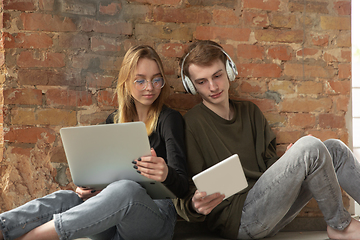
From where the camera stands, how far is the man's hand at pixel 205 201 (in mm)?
1241

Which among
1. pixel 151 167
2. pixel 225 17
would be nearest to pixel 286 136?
pixel 225 17

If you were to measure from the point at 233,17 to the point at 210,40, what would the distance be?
0.23 metres

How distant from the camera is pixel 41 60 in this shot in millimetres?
1724

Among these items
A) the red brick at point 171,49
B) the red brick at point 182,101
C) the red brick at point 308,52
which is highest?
the red brick at point 171,49

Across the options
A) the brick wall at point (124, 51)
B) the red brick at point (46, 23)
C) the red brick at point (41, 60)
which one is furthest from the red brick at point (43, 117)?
the red brick at point (46, 23)

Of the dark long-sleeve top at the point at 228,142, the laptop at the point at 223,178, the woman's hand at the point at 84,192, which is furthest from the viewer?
the dark long-sleeve top at the point at 228,142

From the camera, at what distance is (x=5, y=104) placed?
5.52 feet

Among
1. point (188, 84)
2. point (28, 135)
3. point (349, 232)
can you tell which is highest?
point (188, 84)

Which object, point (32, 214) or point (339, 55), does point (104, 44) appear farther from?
point (339, 55)

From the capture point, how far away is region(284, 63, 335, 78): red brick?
196 cm

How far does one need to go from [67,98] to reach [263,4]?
1.36 m

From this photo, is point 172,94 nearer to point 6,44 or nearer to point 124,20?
point 124,20

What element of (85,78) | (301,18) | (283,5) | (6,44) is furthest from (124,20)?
(301,18)

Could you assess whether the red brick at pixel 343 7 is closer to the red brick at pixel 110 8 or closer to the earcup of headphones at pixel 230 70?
the earcup of headphones at pixel 230 70
